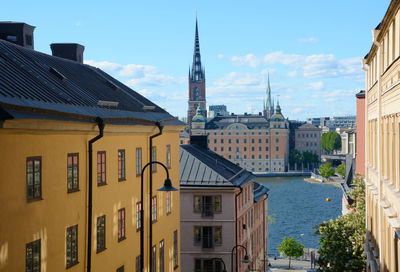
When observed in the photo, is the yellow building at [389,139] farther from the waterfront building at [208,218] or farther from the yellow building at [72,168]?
the waterfront building at [208,218]

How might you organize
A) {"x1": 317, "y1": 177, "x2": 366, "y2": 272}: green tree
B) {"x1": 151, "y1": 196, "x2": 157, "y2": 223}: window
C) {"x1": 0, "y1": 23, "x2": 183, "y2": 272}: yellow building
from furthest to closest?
{"x1": 317, "y1": 177, "x2": 366, "y2": 272}: green tree
{"x1": 151, "y1": 196, "x2": 157, "y2": 223}: window
{"x1": 0, "y1": 23, "x2": 183, "y2": 272}: yellow building

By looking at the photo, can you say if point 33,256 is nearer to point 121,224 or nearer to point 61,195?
point 61,195

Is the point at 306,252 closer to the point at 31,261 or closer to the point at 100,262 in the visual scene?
the point at 100,262

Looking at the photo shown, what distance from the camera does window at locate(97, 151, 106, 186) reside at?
15562 millimetres

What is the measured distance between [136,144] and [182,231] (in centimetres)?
1633

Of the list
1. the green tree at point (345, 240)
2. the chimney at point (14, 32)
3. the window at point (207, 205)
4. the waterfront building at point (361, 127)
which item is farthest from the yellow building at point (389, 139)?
the window at point (207, 205)

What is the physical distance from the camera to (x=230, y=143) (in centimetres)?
19188

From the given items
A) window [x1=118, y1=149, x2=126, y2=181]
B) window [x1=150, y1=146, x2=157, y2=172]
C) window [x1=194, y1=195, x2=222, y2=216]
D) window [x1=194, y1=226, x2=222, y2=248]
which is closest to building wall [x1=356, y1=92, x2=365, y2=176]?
window [x1=194, y1=195, x2=222, y2=216]

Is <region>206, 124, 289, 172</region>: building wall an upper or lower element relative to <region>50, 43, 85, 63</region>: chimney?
lower

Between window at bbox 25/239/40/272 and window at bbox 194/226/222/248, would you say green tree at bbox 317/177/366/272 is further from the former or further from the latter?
window at bbox 25/239/40/272

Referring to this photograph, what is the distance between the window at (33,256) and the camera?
38.5ft

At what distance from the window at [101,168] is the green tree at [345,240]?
42.0 feet

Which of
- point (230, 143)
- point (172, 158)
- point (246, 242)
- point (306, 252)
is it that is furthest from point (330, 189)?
point (172, 158)

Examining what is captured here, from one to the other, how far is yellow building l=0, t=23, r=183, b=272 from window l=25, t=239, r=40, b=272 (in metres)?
0.02
